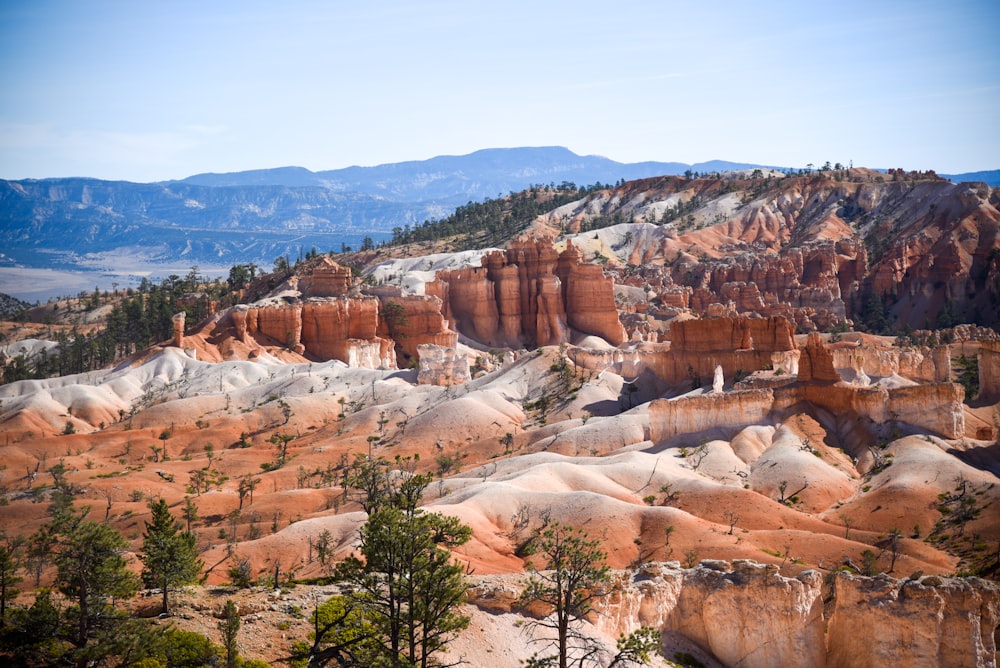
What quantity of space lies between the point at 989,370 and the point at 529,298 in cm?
5543

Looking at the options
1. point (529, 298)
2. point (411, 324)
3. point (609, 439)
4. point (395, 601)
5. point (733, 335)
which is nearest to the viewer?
point (395, 601)

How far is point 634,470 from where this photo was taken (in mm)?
62938

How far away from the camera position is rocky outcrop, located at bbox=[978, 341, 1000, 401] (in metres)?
78.3

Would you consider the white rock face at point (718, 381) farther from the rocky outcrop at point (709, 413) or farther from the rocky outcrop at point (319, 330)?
the rocky outcrop at point (319, 330)

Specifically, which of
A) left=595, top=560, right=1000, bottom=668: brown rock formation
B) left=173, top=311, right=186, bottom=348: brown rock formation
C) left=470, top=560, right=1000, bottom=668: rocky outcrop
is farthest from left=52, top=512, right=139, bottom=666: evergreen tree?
left=173, top=311, right=186, bottom=348: brown rock formation

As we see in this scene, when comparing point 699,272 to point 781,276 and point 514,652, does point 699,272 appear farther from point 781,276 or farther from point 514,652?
point 514,652

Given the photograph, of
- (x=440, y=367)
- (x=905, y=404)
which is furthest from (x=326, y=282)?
(x=905, y=404)

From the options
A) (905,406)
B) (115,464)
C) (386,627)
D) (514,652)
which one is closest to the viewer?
(386,627)

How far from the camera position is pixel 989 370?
259 feet

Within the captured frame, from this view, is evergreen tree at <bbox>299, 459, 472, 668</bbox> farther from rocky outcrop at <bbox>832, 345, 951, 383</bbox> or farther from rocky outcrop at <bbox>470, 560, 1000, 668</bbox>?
rocky outcrop at <bbox>832, 345, 951, 383</bbox>

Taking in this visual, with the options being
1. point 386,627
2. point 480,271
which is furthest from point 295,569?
point 480,271

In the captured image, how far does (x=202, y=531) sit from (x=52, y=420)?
36637mm

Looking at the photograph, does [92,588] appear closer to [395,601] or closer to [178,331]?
[395,601]

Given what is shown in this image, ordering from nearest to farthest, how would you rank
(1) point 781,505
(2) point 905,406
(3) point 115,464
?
(1) point 781,505, (2) point 905,406, (3) point 115,464
